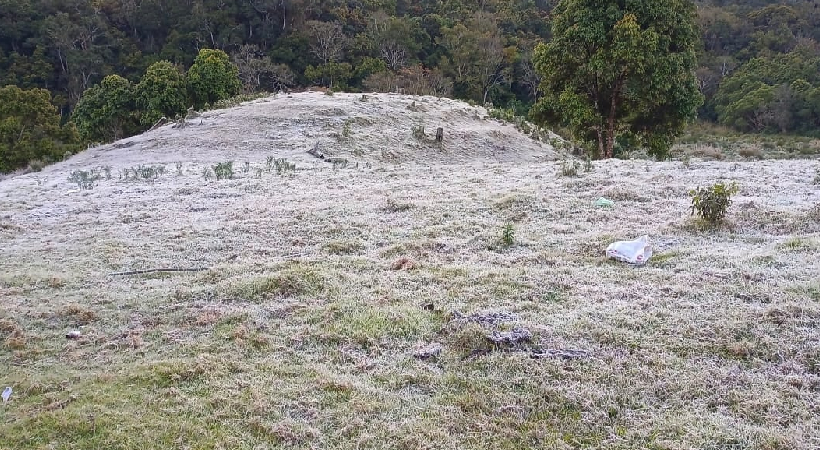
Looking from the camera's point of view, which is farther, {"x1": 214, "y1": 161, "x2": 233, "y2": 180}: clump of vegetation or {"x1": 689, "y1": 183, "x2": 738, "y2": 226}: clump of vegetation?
{"x1": 214, "y1": 161, "x2": 233, "y2": 180}: clump of vegetation

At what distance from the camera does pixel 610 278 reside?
5.38 metres

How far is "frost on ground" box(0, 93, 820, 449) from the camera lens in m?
3.32

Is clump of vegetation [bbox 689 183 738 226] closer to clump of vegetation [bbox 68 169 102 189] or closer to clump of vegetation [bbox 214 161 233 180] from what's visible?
clump of vegetation [bbox 214 161 233 180]

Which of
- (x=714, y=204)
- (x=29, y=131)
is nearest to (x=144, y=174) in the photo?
(x=714, y=204)

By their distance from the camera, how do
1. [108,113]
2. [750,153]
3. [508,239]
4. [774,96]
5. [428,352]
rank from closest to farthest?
[428,352] < [508,239] < [750,153] < [108,113] < [774,96]

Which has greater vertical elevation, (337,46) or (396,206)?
(337,46)

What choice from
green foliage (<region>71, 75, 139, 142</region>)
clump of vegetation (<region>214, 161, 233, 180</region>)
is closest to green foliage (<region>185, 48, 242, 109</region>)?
green foliage (<region>71, 75, 139, 142</region>)

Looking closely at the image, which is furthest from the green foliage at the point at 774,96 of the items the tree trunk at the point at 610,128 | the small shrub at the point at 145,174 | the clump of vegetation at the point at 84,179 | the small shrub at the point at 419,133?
the clump of vegetation at the point at 84,179

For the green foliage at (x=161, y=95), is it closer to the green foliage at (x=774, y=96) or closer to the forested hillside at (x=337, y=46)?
the forested hillside at (x=337, y=46)

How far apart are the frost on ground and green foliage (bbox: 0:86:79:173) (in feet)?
69.6

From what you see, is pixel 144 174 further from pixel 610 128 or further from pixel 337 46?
pixel 337 46

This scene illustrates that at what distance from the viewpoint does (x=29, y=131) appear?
28.7m

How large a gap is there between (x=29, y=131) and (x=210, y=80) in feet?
30.0

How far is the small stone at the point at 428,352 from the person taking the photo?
414 centimetres
